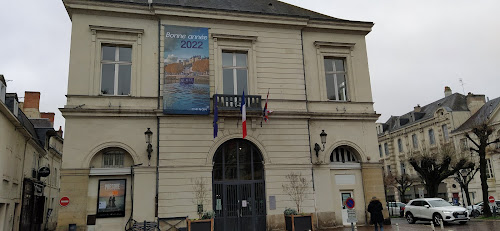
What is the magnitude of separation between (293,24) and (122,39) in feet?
26.0

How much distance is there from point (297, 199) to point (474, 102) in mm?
34536

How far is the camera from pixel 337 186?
18.5 metres

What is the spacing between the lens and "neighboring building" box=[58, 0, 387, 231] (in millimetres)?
16078

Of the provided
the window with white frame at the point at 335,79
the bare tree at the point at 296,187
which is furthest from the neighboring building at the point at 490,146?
the bare tree at the point at 296,187

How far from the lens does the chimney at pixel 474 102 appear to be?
42906mm

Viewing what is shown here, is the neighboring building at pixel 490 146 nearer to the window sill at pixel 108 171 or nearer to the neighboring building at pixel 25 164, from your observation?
the window sill at pixel 108 171

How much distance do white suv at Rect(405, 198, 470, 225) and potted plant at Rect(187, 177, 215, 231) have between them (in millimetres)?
9851

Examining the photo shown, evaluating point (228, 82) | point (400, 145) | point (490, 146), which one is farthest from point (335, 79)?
point (400, 145)

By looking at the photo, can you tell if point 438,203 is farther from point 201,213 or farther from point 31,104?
point 31,104

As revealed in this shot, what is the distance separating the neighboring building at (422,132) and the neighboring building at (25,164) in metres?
32.0

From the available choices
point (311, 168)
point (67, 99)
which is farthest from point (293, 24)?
point (67, 99)

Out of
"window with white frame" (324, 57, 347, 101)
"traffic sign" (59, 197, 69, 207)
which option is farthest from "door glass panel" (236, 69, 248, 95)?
"traffic sign" (59, 197, 69, 207)

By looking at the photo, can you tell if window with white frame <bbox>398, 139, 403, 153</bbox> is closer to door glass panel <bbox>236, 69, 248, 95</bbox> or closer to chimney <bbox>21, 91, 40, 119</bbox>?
door glass panel <bbox>236, 69, 248, 95</bbox>

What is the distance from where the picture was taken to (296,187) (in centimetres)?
1745
